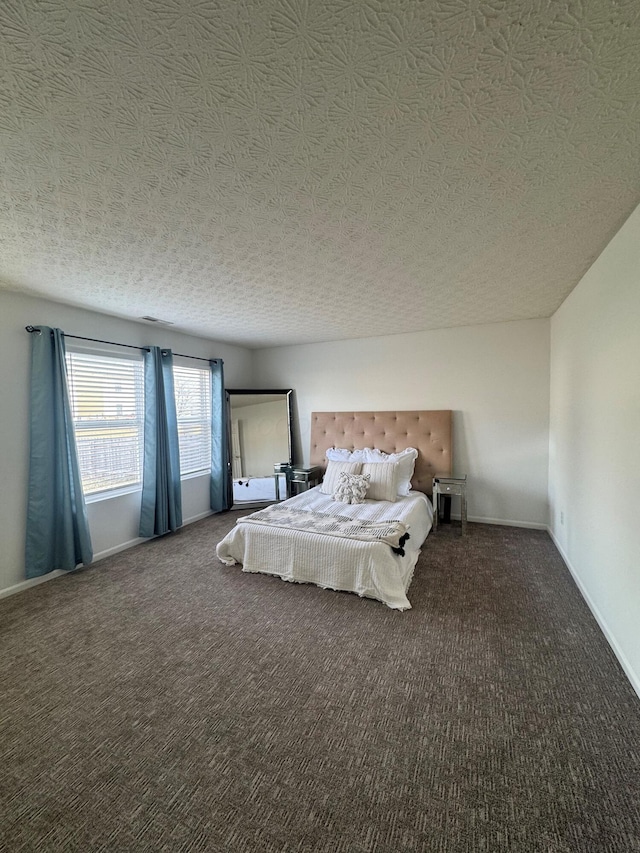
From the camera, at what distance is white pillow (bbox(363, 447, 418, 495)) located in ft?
13.1

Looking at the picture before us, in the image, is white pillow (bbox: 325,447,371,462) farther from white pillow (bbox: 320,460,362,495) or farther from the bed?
white pillow (bbox: 320,460,362,495)

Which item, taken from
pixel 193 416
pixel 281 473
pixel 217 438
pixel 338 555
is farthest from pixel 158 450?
pixel 338 555

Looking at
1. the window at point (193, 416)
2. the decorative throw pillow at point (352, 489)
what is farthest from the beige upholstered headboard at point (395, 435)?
the window at point (193, 416)

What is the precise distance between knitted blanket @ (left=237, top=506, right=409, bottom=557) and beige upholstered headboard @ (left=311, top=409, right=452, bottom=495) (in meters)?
1.55

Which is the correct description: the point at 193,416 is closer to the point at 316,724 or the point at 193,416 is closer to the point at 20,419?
the point at 20,419

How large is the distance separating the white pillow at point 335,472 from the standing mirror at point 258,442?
43.6 inches

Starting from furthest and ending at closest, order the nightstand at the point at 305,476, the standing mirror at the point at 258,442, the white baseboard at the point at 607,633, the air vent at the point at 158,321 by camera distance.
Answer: the standing mirror at the point at 258,442 → the nightstand at the point at 305,476 → the air vent at the point at 158,321 → the white baseboard at the point at 607,633

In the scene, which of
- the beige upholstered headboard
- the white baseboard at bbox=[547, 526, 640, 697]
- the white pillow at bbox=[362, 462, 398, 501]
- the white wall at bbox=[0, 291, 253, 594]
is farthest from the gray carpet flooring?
the beige upholstered headboard

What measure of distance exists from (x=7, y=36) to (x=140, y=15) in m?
0.36

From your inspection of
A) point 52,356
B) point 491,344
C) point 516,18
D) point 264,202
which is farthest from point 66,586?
point 491,344

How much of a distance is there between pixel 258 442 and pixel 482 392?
3187 millimetres

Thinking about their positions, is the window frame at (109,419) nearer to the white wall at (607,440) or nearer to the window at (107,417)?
the window at (107,417)

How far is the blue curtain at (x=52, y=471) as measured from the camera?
287 centimetres

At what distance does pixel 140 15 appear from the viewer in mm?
810
